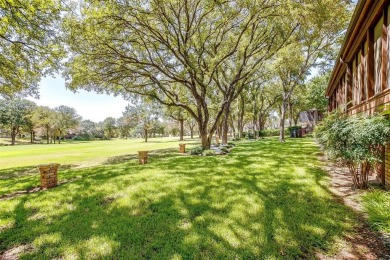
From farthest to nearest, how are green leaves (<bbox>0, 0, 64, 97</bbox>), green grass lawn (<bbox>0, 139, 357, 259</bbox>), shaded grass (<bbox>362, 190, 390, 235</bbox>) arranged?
1. green leaves (<bbox>0, 0, 64, 97</bbox>)
2. shaded grass (<bbox>362, 190, 390, 235</bbox>)
3. green grass lawn (<bbox>0, 139, 357, 259</bbox>)

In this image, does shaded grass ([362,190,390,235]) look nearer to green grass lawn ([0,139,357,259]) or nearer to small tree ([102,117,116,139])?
green grass lawn ([0,139,357,259])

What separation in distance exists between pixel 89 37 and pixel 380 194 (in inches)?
484

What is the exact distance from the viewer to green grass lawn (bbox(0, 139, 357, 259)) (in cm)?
359

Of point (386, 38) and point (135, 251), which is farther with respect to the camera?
point (386, 38)

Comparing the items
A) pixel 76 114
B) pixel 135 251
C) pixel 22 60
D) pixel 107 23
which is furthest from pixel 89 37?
pixel 76 114

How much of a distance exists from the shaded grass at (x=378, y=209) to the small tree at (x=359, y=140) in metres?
0.75

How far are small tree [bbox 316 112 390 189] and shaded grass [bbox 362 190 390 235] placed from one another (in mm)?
748

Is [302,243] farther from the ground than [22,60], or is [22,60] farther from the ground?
[22,60]

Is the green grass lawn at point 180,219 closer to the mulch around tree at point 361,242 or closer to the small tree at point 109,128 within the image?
the mulch around tree at point 361,242

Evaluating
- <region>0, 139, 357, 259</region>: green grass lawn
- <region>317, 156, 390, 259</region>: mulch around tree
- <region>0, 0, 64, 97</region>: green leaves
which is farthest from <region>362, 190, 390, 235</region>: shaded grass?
<region>0, 0, 64, 97</region>: green leaves

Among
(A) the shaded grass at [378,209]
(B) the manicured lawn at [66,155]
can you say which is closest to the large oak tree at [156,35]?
(B) the manicured lawn at [66,155]

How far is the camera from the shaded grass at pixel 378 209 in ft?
12.7

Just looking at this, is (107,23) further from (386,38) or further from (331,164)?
(331,164)

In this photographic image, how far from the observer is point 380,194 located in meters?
4.85
